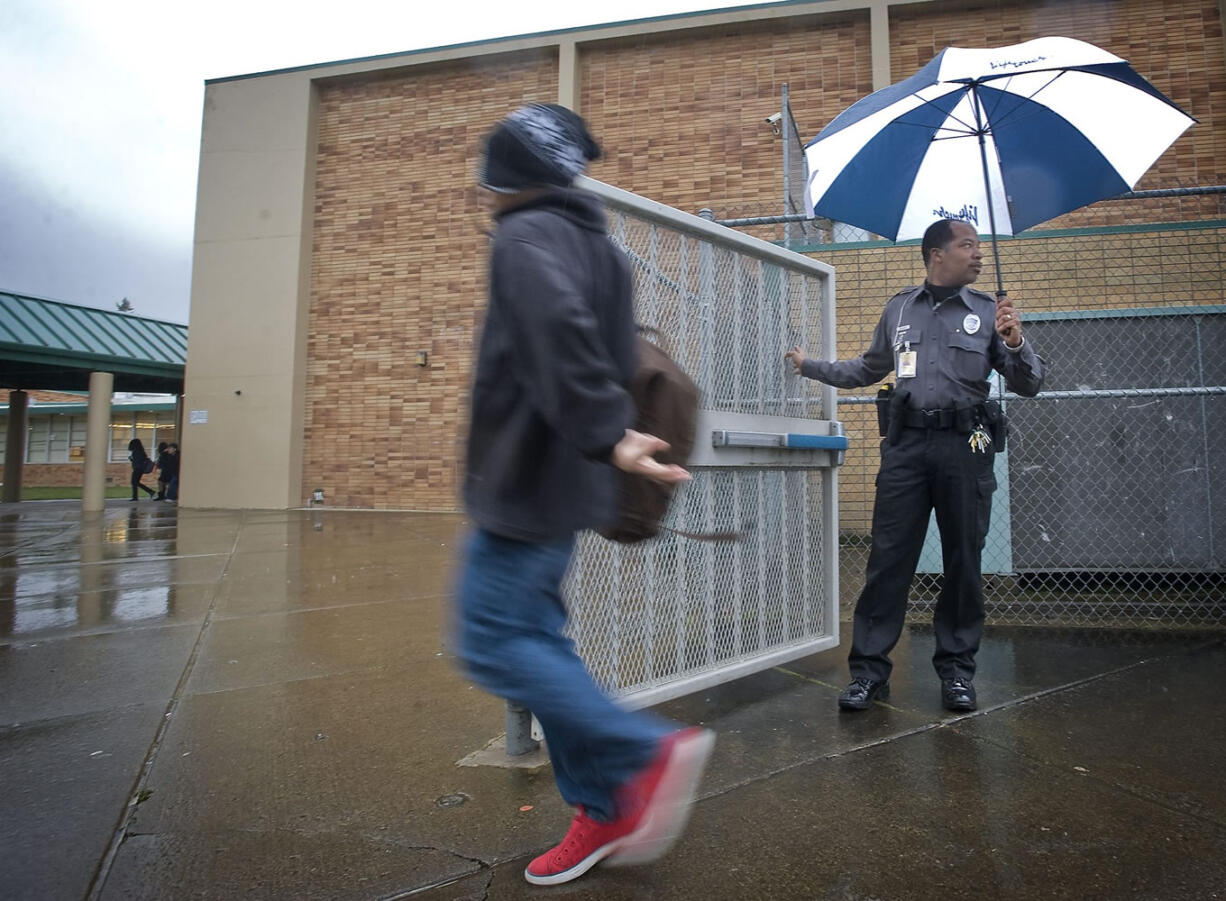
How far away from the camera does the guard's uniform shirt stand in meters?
3.09

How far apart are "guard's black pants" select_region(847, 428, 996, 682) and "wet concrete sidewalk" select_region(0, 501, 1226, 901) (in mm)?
254

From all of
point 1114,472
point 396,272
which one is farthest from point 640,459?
point 396,272

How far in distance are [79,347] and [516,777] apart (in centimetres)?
1925

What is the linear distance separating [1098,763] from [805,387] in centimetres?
182

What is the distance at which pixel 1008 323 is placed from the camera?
295cm

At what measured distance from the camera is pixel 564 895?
176 centimetres

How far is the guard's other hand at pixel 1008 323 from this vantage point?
2.94 m

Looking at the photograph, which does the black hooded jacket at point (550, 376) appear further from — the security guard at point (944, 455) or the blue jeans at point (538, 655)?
the security guard at point (944, 455)

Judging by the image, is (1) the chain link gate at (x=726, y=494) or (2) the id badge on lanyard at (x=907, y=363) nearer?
(1) the chain link gate at (x=726, y=494)

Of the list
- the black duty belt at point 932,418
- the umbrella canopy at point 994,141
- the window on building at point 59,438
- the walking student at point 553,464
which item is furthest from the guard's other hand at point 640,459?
the window on building at point 59,438

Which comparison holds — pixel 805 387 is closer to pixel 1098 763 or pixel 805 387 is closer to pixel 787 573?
pixel 787 573

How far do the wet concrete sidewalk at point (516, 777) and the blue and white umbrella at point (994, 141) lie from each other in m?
2.23

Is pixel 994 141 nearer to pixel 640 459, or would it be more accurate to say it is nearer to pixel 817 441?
pixel 817 441

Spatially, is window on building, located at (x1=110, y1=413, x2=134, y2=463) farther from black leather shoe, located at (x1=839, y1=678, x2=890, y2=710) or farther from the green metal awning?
black leather shoe, located at (x1=839, y1=678, x2=890, y2=710)
